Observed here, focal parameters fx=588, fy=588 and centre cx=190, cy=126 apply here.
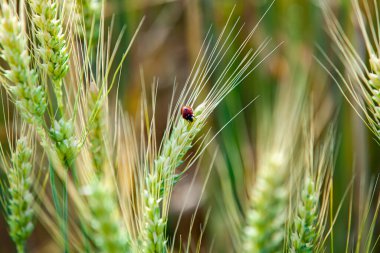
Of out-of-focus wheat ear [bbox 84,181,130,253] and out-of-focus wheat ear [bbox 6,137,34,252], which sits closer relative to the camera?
out-of-focus wheat ear [bbox 84,181,130,253]

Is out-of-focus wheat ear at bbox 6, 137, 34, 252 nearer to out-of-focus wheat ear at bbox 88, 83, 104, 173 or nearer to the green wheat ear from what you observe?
out-of-focus wheat ear at bbox 88, 83, 104, 173

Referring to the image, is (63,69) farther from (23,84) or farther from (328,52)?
(328,52)

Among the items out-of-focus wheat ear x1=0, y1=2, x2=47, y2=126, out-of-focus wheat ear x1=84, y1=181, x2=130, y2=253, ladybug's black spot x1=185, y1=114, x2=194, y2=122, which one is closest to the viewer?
out-of-focus wheat ear x1=84, y1=181, x2=130, y2=253

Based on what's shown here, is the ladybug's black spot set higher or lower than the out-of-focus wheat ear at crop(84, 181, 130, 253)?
higher

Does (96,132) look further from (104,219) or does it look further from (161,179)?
(104,219)

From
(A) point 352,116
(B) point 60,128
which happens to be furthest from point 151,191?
(A) point 352,116

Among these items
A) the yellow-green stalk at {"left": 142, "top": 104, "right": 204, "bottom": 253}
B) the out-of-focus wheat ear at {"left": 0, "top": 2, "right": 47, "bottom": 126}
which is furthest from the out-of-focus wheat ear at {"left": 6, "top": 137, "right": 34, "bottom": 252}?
the yellow-green stalk at {"left": 142, "top": 104, "right": 204, "bottom": 253}

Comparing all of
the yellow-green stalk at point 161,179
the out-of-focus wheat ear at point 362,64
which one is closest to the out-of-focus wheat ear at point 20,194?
the yellow-green stalk at point 161,179

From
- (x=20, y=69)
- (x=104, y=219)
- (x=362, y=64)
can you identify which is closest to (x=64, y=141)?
(x=20, y=69)
